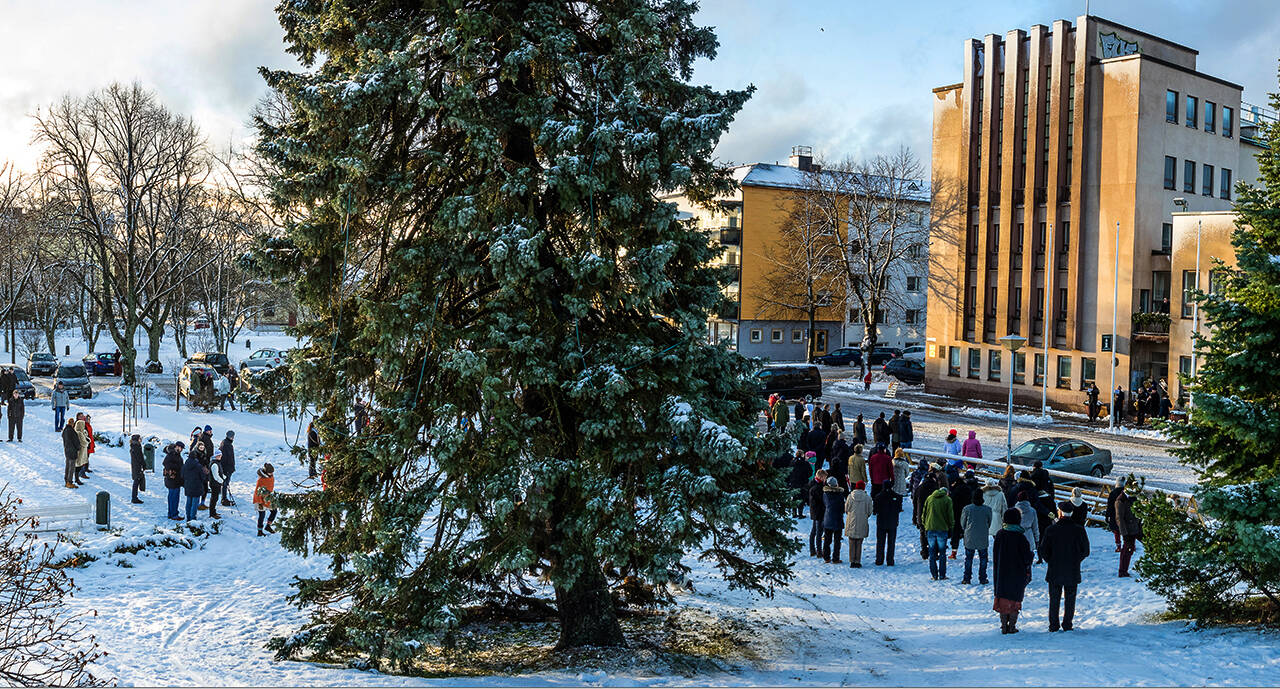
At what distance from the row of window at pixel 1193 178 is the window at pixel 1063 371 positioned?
8225mm

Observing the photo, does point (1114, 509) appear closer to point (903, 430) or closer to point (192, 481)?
point (903, 430)

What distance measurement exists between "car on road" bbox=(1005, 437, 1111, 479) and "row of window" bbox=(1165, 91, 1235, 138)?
2192 centimetres

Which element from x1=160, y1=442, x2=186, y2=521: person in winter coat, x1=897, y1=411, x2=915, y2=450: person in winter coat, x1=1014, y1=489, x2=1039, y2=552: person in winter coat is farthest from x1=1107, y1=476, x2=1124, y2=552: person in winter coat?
x1=160, y1=442, x2=186, y2=521: person in winter coat

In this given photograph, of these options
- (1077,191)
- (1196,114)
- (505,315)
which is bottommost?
(505,315)

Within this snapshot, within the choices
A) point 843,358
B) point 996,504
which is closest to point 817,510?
point 996,504

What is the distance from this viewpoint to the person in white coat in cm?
1675

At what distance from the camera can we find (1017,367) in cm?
4381

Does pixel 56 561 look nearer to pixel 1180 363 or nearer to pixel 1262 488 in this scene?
pixel 1262 488

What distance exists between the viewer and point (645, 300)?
11.4 metres

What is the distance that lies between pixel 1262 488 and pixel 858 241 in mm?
43826

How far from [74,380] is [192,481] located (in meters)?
22.4

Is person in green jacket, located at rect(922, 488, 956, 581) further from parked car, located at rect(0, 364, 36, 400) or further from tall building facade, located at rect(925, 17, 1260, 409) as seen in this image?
parked car, located at rect(0, 364, 36, 400)

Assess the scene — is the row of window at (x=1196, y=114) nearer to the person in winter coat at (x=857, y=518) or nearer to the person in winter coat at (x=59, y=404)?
the person in winter coat at (x=857, y=518)

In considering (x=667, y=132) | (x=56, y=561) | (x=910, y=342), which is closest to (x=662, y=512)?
(x=667, y=132)
